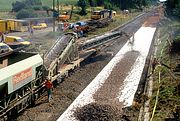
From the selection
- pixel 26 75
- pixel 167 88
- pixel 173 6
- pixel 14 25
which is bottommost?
pixel 167 88

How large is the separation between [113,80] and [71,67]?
3.44m

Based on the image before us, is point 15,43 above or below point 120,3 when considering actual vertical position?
below

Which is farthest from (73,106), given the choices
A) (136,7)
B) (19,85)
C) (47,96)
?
(136,7)

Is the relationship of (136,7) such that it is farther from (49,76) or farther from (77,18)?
(49,76)

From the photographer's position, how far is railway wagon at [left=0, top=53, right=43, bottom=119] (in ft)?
50.9

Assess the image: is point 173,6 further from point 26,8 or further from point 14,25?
point 26,8

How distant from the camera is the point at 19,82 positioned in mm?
16641

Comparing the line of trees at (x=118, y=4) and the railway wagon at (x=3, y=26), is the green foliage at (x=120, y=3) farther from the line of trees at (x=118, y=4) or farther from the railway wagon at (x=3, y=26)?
the railway wagon at (x=3, y=26)

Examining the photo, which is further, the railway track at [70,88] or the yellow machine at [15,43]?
the yellow machine at [15,43]

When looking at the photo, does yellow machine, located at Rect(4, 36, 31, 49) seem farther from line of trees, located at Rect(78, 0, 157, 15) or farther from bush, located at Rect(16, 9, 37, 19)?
line of trees, located at Rect(78, 0, 157, 15)

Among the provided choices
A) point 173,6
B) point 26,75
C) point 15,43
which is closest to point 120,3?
point 173,6

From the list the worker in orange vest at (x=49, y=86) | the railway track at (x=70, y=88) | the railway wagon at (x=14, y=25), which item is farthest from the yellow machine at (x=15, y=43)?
the worker in orange vest at (x=49, y=86)

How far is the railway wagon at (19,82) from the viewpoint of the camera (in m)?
15.5

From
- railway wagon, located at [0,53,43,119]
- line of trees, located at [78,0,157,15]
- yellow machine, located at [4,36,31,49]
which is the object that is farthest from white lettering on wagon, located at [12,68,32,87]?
line of trees, located at [78,0,157,15]
